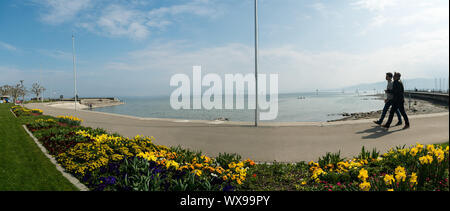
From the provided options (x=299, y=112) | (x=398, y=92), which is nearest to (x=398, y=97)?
(x=398, y=92)

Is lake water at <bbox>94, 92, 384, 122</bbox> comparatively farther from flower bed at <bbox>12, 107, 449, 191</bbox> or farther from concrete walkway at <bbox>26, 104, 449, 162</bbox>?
flower bed at <bbox>12, 107, 449, 191</bbox>

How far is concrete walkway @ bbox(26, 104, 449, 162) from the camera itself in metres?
5.31

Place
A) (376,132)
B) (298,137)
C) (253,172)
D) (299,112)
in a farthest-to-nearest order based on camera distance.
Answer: (299,112) < (376,132) < (298,137) < (253,172)

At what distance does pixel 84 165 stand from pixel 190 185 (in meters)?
2.34

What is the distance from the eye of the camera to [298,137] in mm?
6602

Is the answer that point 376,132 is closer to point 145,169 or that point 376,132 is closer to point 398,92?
point 398,92

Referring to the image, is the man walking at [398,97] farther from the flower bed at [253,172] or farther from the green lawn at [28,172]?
the green lawn at [28,172]

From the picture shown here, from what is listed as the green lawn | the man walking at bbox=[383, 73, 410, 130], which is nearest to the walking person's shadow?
the man walking at bbox=[383, 73, 410, 130]

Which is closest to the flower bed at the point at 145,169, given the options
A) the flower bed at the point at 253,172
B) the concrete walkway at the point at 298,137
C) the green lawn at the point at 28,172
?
the flower bed at the point at 253,172
